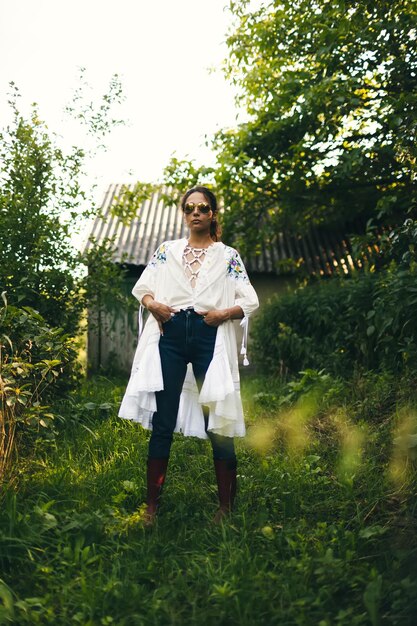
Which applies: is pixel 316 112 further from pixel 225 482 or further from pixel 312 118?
pixel 225 482

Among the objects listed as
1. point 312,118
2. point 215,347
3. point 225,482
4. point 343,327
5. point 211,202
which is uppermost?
point 312,118

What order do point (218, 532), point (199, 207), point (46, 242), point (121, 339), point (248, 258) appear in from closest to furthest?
point (218, 532) → point (199, 207) → point (46, 242) → point (121, 339) → point (248, 258)

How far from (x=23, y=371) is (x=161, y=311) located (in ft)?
3.38

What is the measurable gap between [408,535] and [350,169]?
5.19 metres

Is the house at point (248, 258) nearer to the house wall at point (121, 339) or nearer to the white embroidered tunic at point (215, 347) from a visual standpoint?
the house wall at point (121, 339)

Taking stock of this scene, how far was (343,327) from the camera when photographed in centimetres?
737

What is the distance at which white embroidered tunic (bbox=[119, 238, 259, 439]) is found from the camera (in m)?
3.30

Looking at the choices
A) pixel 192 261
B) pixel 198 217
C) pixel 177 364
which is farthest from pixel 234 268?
pixel 177 364

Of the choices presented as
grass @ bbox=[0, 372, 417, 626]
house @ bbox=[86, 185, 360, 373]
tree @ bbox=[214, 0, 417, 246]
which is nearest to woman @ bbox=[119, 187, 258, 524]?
grass @ bbox=[0, 372, 417, 626]

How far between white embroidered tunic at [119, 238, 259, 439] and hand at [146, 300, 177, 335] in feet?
0.24

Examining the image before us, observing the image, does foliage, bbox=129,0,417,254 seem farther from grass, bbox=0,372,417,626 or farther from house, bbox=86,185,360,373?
grass, bbox=0,372,417,626

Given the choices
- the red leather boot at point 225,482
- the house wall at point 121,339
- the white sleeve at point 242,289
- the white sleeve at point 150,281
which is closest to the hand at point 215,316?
the white sleeve at point 242,289

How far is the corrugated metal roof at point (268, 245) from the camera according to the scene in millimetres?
11562

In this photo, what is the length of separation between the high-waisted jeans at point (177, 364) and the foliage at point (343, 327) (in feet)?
5.74
